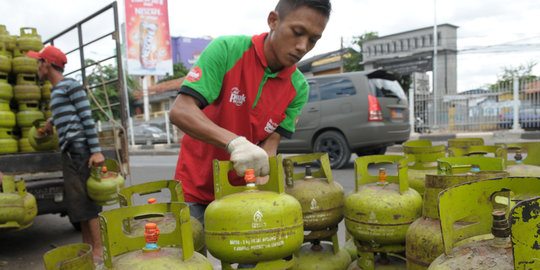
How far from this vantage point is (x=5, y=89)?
4.42m

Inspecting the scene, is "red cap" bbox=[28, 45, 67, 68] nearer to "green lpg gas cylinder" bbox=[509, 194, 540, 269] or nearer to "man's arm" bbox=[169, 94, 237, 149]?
"man's arm" bbox=[169, 94, 237, 149]

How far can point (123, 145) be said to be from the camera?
15.0ft

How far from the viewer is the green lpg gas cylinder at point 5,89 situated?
4.39 metres

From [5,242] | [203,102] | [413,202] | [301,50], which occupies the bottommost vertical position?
[5,242]

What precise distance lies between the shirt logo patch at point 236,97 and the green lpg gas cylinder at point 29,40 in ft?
13.6

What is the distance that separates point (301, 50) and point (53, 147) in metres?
3.75

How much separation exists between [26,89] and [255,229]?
4433 mm

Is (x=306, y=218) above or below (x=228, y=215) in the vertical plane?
below

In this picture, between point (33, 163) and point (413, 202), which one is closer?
point (413, 202)

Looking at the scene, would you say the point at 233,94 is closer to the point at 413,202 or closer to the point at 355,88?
the point at 413,202

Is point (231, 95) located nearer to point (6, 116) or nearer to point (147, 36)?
point (6, 116)

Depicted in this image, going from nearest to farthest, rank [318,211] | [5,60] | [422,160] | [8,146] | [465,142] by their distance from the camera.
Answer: [318,211] < [422,160] < [465,142] < [8,146] < [5,60]

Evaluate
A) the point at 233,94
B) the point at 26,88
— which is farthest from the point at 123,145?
the point at 233,94

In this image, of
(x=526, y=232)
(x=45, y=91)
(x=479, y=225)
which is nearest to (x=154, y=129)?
(x=45, y=91)
